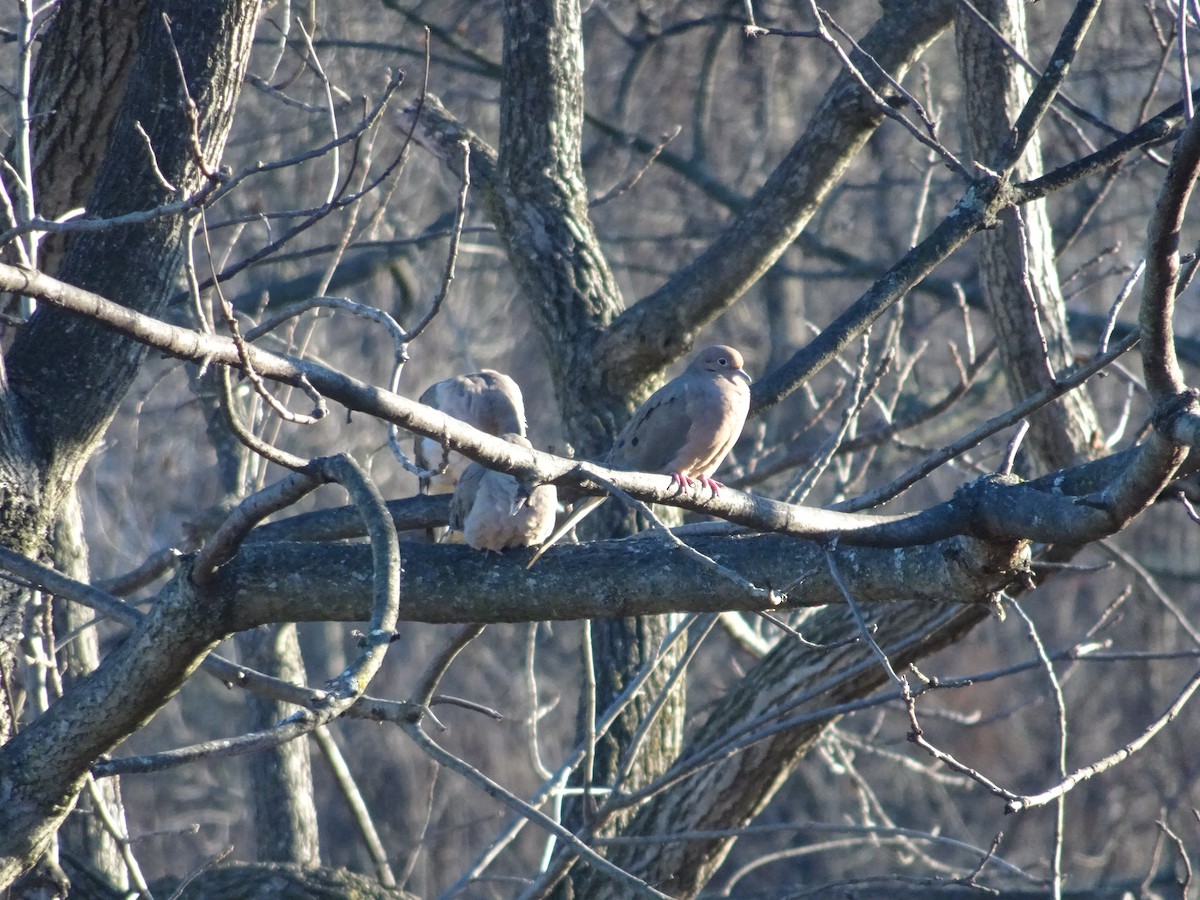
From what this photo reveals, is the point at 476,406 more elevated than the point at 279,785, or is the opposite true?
the point at 476,406

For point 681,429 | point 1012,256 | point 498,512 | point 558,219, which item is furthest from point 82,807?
point 1012,256

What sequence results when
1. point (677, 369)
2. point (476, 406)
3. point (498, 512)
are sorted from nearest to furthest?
point (498, 512), point (476, 406), point (677, 369)

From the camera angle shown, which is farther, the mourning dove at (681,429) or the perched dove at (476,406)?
the perched dove at (476,406)

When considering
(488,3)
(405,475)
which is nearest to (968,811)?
(405,475)

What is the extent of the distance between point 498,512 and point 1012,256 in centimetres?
260

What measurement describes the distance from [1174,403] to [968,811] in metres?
14.7

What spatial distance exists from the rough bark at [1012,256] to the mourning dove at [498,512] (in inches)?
85.6

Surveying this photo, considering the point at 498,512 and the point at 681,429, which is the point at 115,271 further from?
the point at 681,429

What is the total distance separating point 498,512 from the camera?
3.96 meters

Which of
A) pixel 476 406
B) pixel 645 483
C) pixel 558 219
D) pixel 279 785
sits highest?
pixel 558 219

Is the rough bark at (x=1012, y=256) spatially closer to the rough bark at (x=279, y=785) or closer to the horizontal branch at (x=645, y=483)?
the horizontal branch at (x=645, y=483)

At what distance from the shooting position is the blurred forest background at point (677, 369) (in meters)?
8.58

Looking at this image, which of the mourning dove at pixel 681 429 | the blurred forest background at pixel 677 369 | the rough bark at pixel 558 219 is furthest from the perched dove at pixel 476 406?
the mourning dove at pixel 681 429

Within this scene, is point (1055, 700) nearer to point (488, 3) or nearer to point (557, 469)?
point (557, 469)
